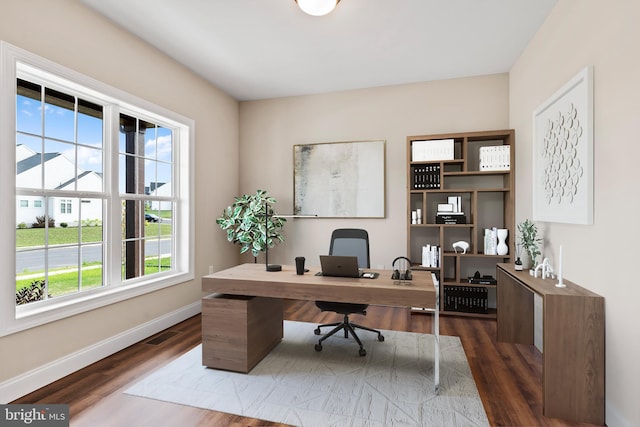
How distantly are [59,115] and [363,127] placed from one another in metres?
3.32

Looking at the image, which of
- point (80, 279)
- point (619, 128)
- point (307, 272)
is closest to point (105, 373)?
point (80, 279)

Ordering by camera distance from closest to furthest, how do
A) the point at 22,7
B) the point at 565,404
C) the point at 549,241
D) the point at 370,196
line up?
the point at 565,404, the point at 22,7, the point at 549,241, the point at 370,196

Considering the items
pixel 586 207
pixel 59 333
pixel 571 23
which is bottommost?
pixel 59 333

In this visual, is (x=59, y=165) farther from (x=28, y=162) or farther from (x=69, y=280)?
(x=69, y=280)

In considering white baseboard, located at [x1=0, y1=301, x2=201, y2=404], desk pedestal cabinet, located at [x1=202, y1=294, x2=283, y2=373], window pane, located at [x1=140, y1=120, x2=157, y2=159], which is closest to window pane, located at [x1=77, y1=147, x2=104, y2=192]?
window pane, located at [x1=140, y1=120, x2=157, y2=159]

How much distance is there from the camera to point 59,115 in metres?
2.59

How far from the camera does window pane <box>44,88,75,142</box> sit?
2500 mm

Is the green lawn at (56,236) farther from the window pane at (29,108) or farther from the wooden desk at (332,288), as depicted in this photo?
the wooden desk at (332,288)

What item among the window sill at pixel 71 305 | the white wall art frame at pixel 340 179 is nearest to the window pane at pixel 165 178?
the window sill at pixel 71 305

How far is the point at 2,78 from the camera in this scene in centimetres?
205

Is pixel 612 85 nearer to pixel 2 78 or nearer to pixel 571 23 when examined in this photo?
pixel 571 23

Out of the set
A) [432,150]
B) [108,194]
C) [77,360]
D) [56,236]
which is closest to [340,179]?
[432,150]

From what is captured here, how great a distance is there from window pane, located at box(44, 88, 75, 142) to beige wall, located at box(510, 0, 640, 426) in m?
3.84

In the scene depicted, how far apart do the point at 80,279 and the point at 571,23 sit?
173 inches
